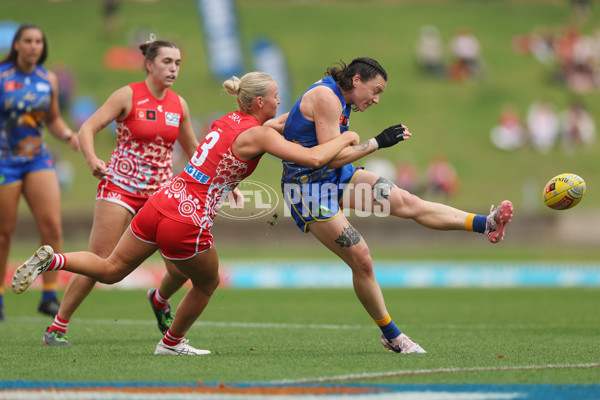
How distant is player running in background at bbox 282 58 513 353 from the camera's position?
6383 mm

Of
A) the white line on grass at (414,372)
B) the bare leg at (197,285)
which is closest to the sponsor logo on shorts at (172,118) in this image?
the bare leg at (197,285)

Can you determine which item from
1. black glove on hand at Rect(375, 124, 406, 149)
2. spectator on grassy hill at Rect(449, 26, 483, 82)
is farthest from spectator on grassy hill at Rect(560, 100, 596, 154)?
black glove on hand at Rect(375, 124, 406, 149)

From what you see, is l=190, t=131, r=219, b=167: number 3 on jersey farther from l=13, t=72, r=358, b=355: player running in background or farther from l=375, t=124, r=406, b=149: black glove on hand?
l=375, t=124, r=406, b=149: black glove on hand

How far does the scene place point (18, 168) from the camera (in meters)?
8.95

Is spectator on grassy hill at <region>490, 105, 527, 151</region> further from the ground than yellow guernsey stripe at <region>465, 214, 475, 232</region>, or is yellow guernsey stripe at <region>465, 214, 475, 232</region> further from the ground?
spectator on grassy hill at <region>490, 105, 527, 151</region>

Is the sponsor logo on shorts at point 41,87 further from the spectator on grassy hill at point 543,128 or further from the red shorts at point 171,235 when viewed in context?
the spectator on grassy hill at point 543,128

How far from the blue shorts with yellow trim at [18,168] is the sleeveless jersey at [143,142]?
1685 mm

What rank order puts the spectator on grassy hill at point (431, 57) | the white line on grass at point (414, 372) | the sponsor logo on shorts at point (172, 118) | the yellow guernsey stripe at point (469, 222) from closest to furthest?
the white line on grass at point (414, 372), the yellow guernsey stripe at point (469, 222), the sponsor logo on shorts at point (172, 118), the spectator on grassy hill at point (431, 57)

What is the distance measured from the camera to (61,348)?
22.8 ft

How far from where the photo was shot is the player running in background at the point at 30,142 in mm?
8828

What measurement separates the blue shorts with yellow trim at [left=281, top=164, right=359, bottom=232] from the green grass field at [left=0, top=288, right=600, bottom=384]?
988mm

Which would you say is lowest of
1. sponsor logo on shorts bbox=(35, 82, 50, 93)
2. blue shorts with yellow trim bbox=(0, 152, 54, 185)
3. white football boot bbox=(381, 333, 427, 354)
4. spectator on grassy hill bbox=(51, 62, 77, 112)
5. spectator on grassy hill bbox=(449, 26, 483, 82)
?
white football boot bbox=(381, 333, 427, 354)

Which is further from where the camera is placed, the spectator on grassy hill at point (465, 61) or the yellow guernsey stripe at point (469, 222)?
the spectator on grassy hill at point (465, 61)

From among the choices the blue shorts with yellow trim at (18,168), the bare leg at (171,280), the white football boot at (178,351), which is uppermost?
the blue shorts with yellow trim at (18,168)
